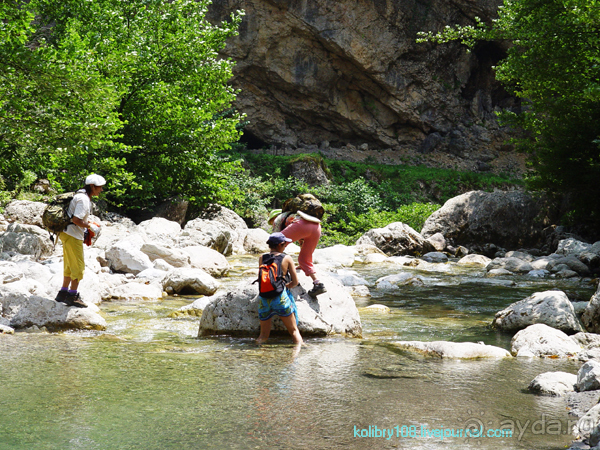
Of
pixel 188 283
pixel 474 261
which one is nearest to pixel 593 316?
pixel 188 283

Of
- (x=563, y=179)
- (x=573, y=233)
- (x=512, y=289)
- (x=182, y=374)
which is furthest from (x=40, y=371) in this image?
(x=573, y=233)

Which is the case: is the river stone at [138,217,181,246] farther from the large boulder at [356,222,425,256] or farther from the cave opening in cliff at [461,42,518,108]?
the cave opening in cliff at [461,42,518,108]

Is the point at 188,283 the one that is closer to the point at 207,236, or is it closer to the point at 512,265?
the point at 207,236

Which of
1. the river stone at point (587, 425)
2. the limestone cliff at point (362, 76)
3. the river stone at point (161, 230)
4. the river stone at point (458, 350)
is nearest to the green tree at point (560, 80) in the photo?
the river stone at point (458, 350)

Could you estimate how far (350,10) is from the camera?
116 feet

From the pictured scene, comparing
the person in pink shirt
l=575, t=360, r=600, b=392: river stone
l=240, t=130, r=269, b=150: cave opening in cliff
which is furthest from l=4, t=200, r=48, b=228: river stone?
l=240, t=130, r=269, b=150: cave opening in cliff

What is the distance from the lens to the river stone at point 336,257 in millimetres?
14922

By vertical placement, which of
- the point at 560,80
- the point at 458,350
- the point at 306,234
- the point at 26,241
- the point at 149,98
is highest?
the point at 560,80

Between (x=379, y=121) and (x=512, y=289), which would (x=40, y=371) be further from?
(x=379, y=121)

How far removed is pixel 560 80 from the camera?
43.3 ft

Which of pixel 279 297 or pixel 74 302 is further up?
pixel 279 297

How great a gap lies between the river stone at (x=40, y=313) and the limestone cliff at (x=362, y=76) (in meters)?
30.9

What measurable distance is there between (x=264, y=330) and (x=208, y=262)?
6092 millimetres

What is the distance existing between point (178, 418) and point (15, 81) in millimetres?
7803
